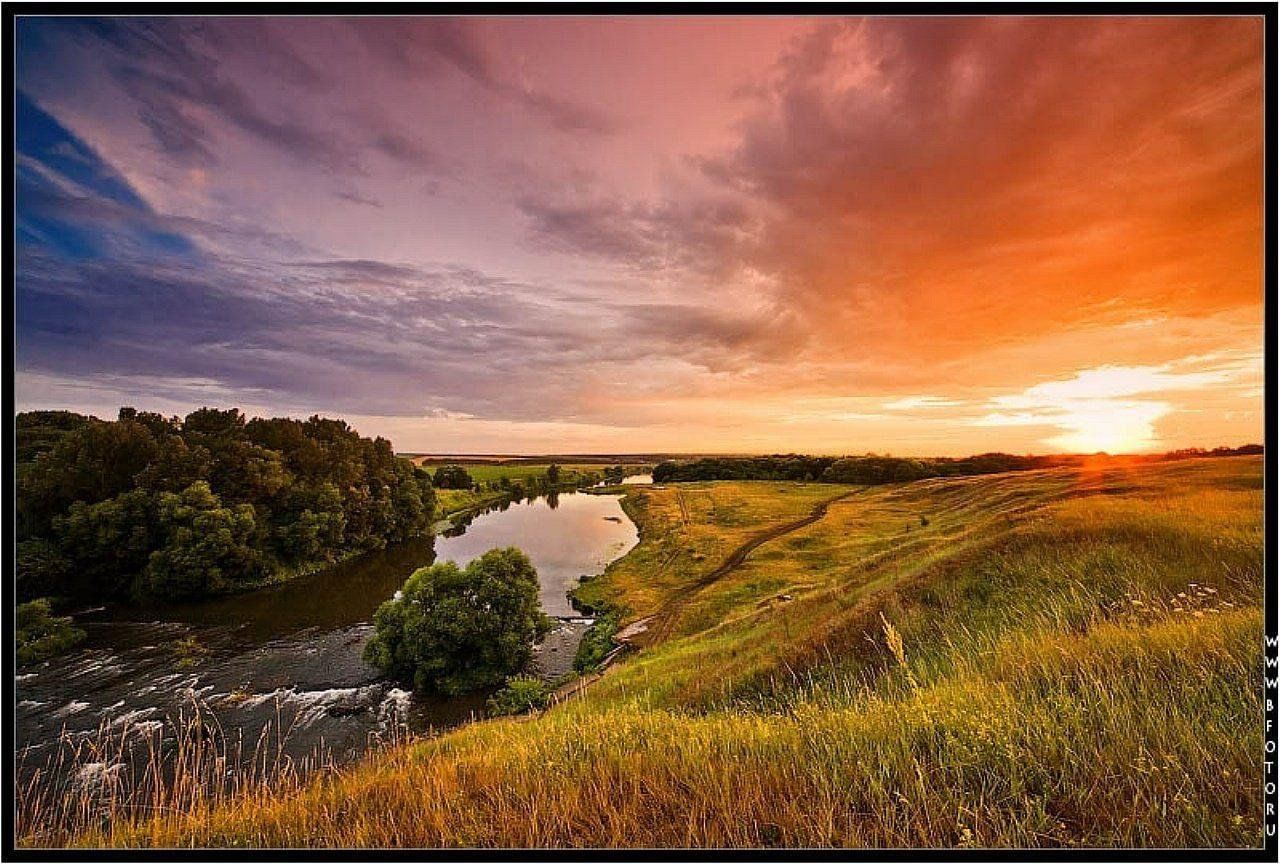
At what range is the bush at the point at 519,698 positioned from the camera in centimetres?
2316

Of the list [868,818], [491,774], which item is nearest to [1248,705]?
[868,818]

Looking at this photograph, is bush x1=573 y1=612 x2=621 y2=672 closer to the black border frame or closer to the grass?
the black border frame

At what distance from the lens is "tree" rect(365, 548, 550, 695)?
27.1 m

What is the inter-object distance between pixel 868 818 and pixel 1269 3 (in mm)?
7049

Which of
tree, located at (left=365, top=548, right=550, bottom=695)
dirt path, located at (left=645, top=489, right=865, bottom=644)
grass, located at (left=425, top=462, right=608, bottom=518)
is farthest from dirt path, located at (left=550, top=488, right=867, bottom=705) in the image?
grass, located at (left=425, top=462, right=608, bottom=518)

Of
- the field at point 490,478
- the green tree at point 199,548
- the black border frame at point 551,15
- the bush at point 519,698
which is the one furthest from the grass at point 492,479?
the black border frame at point 551,15

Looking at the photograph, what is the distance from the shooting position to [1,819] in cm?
389

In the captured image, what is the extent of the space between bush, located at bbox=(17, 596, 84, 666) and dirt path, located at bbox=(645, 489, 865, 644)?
31640mm

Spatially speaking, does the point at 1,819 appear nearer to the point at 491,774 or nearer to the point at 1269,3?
the point at 491,774

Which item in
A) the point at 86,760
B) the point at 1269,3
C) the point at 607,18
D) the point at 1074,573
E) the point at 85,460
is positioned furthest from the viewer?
the point at 85,460

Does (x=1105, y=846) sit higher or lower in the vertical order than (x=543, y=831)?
higher

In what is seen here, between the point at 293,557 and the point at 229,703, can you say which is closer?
the point at 229,703

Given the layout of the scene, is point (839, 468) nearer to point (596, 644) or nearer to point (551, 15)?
point (596, 644)

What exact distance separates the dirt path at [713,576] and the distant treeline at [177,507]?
33186mm
